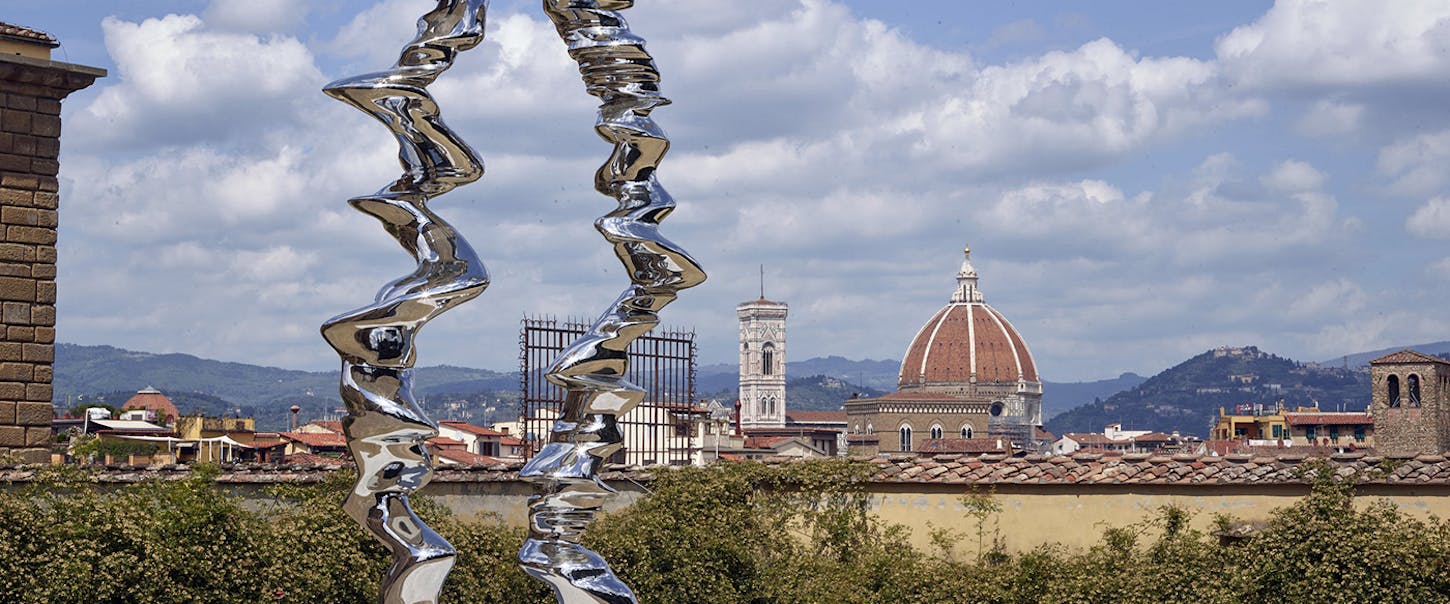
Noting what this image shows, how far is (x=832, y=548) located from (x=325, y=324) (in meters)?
10.5

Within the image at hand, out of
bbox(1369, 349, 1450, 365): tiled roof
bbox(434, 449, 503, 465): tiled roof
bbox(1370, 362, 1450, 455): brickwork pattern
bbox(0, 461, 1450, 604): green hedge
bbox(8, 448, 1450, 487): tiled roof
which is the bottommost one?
bbox(0, 461, 1450, 604): green hedge

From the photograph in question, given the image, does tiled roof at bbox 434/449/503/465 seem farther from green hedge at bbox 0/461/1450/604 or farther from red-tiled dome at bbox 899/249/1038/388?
red-tiled dome at bbox 899/249/1038/388

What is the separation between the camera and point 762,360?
154 m

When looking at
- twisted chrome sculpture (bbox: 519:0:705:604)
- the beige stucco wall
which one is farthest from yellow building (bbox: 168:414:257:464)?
twisted chrome sculpture (bbox: 519:0:705:604)

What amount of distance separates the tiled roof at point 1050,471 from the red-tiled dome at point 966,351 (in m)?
139

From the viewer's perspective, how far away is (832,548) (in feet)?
44.2

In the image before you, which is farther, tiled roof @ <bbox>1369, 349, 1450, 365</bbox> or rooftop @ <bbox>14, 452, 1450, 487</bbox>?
tiled roof @ <bbox>1369, 349, 1450, 365</bbox>

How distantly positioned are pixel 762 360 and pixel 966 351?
17.9 metres

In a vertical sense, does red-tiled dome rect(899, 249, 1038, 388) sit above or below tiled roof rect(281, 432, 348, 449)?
above

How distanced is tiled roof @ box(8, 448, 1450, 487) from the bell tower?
136453 mm

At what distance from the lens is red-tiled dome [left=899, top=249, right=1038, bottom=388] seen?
15350cm

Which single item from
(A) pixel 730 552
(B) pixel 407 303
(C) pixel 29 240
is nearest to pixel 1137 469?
(A) pixel 730 552

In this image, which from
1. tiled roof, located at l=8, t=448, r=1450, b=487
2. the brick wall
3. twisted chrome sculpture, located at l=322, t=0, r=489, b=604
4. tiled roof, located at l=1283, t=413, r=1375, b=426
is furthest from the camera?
tiled roof, located at l=1283, t=413, r=1375, b=426

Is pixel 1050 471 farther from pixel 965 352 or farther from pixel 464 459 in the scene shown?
pixel 965 352
